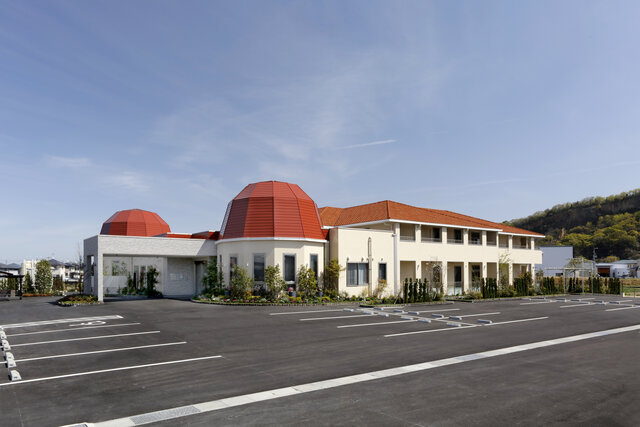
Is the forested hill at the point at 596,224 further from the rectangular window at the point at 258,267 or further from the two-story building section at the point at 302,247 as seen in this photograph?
the rectangular window at the point at 258,267

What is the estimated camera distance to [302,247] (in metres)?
29.3

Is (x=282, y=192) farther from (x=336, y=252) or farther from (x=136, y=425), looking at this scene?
(x=136, y=425)

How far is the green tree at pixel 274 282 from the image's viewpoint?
90.8 feet

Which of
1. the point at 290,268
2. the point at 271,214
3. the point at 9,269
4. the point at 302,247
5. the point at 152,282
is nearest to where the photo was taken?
the point at 290,268

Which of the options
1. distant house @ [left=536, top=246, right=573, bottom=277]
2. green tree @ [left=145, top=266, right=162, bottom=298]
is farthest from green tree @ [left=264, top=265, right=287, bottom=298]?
→ distant house @ [left=536, top=246, right=573, bottom=277]

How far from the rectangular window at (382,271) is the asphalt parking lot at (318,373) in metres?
13.4

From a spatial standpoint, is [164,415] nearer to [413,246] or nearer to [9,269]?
[413,246]

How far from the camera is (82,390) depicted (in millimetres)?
8688

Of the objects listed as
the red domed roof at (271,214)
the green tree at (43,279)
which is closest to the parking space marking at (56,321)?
the red domed roof at (271,214)

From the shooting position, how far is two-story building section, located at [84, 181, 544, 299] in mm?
29047

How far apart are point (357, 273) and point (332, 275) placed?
2.21 m

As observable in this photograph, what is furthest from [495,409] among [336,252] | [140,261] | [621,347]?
[140,261]

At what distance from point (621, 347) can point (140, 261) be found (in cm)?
3603

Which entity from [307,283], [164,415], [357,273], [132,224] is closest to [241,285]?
[307,283]
